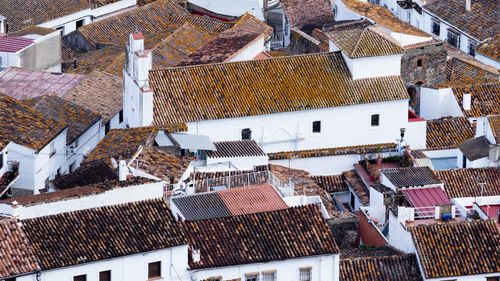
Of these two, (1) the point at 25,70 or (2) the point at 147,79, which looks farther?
(1) the point at 25,70

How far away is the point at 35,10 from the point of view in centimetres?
11350

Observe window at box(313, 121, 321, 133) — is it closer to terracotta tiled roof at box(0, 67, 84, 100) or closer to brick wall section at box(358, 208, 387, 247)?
brick wall section at box(358, 208, 387, 247)

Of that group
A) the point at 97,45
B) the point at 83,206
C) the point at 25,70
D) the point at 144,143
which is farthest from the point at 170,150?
the point at 97,45

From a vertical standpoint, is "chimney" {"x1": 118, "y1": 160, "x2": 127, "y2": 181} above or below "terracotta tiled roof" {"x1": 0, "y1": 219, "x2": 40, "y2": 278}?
above

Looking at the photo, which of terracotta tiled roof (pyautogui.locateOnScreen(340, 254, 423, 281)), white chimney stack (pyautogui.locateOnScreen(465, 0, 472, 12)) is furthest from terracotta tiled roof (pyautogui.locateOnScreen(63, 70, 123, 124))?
white chimney stack (pyautogui.locateOnScreen(465, 0, 472, 12))

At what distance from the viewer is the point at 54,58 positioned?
103 metres

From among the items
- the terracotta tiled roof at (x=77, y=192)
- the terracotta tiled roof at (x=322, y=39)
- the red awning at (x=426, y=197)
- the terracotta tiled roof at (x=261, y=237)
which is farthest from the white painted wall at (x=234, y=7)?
the terracotta tiled roof at (x=261, y=237)

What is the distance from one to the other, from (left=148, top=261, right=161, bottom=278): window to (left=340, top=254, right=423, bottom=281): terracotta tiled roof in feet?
26.8

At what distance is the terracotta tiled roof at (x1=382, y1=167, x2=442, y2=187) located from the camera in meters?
78.8

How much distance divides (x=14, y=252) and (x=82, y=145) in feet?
77.3

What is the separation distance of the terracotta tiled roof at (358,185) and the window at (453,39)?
90.7 ft

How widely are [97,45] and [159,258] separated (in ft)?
140

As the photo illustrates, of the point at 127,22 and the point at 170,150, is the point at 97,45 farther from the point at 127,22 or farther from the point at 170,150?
the point at 170,150

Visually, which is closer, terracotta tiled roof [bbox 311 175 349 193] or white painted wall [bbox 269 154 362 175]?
terracotta tiled roof [bbox 311 175 349 193]
